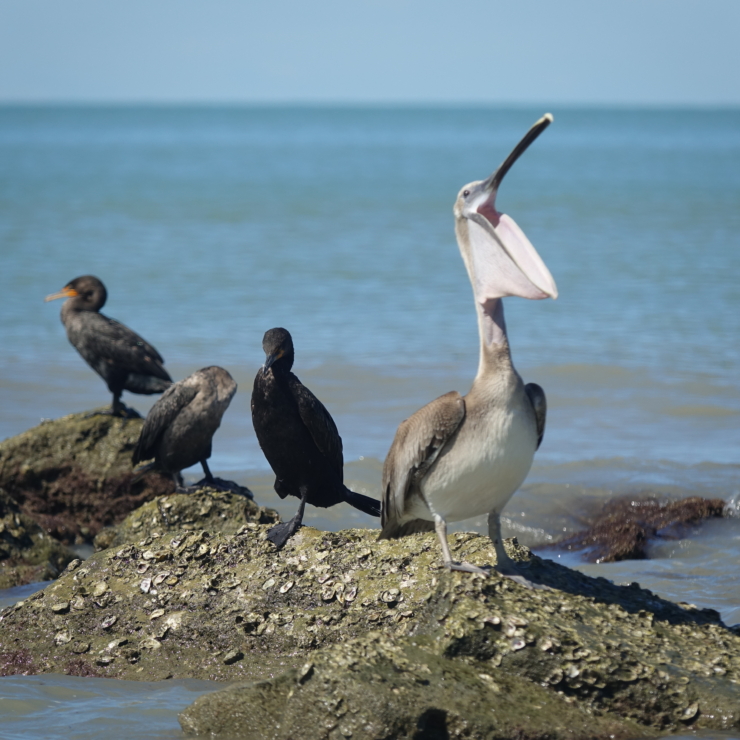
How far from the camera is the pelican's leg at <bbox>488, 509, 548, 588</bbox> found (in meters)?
4.18

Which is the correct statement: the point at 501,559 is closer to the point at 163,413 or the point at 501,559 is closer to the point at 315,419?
the point at 315,419

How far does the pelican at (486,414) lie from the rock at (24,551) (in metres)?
3.00

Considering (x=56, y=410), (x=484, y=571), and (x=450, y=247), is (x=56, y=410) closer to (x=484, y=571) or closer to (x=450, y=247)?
(x=484, y=571)

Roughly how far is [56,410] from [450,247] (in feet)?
56.0

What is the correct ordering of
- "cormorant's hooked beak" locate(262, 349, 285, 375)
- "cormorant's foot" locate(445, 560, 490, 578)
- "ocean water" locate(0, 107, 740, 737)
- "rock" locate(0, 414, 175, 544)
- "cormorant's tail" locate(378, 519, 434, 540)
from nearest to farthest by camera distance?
1. "cormorant's foot" locate(445, 560, 490, 578)
2. "cormorant's tail" locate(378, 519, 434, 540)
3. "cormorant's hooked beak" locate(262, 349, 285, 375)
4. "rock" locate(0, 414, 175, 544)
5. "ocean water" locate(0, 107, 740, 737)

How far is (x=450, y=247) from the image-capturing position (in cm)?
2756

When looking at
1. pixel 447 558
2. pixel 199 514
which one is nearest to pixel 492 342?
pixel 447 558

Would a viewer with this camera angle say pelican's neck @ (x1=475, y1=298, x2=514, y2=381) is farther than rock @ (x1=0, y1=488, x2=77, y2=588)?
No

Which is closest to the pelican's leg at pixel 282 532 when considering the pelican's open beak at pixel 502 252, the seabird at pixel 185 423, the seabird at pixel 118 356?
the pelican's open beak at pixel 502 252

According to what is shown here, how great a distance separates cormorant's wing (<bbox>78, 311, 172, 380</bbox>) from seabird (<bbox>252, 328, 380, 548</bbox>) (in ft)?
10.7

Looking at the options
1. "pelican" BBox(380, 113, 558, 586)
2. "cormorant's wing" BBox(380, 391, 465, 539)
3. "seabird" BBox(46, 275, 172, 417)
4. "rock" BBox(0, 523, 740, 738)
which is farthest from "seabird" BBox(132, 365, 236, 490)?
"pelican" BBox(380, 113, 558, 586)

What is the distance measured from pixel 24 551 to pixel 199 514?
A: 1.35 metres

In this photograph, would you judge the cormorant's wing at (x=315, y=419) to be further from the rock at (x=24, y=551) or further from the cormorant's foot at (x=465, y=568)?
the rock at (x=24, y=551)

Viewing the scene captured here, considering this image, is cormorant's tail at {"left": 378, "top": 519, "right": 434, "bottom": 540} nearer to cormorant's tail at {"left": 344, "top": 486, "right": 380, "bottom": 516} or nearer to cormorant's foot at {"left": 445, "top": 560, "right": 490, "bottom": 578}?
cormorant's foot at {"left": 445, "top": 560, "right": 490, "bottom": 578}
